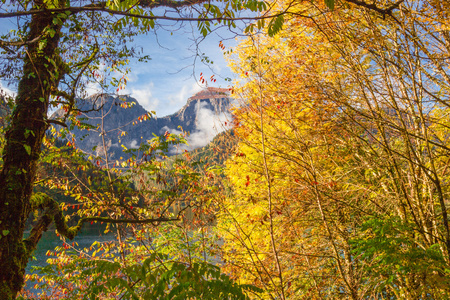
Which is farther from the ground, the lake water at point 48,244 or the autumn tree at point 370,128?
the autumn tree at point 370,128

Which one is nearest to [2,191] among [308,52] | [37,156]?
[37,156]

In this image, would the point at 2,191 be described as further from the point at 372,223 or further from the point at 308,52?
the point at 308,52

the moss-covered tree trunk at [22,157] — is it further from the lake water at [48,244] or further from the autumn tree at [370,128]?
the lake water at [48,244]

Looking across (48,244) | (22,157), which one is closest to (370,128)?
(22,157)

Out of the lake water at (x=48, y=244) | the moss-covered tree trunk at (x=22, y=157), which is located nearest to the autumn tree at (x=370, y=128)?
the moss-covered tree trunk at (x=22, y=157)

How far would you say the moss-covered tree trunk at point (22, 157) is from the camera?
9.91ft

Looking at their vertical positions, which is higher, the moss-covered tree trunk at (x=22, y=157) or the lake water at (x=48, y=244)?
the moss-covered tree trunk at (x=22, y=157)

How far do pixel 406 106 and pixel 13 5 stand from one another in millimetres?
4650

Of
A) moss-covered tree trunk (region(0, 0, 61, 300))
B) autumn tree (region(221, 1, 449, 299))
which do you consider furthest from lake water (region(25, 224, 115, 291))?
autumn tree (region(221, 1, 449, 299))

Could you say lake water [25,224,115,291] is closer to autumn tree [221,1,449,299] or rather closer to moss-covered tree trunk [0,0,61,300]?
moss-covered tree trunk [0,0,61,300]

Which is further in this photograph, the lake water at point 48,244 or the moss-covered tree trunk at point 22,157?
the lake water at point 48,244

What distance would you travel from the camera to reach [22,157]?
3301 mm

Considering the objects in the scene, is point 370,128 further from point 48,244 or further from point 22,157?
point 48,244

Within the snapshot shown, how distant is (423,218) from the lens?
3182mm
